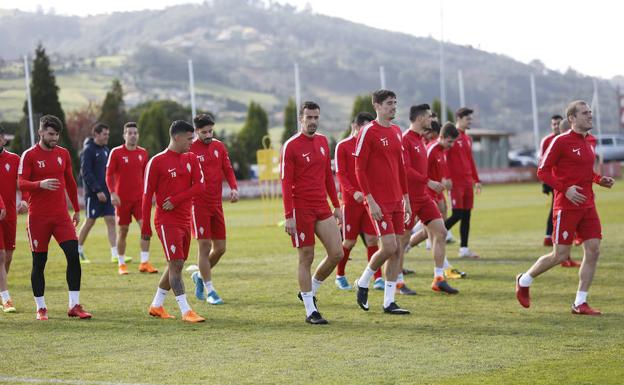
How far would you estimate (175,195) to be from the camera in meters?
11.3

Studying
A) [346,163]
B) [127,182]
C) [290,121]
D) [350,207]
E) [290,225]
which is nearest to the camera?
[290,225]

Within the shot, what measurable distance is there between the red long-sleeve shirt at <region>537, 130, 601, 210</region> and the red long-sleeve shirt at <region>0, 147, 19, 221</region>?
20.7 feet

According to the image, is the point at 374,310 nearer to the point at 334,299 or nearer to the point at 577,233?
the point at 334,299

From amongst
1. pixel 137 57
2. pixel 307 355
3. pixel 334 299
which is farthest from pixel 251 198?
pixel 137 57

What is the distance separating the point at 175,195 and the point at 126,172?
5754 millimetres

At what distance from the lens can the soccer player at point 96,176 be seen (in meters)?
17.1

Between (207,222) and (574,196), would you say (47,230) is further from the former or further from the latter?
(574,196)

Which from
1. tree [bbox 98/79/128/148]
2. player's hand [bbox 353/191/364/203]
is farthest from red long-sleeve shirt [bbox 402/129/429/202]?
tree [bbox 98/79/128/148]

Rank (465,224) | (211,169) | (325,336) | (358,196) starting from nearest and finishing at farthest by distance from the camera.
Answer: (325,336)
(358,196)
(211,169)
(465,224)

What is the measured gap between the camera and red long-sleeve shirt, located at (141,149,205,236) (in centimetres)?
1129

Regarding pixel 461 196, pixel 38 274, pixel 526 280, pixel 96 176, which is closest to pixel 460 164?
pixel 461 196

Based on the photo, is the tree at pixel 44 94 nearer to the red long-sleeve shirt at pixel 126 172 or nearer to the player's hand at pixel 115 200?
the red long-sleeve shirt at pixel 126 172

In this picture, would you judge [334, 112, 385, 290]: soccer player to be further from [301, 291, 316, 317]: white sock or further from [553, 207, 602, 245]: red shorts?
[553, 207, 602, 245]: red shorts

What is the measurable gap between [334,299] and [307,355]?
12.5 feet
